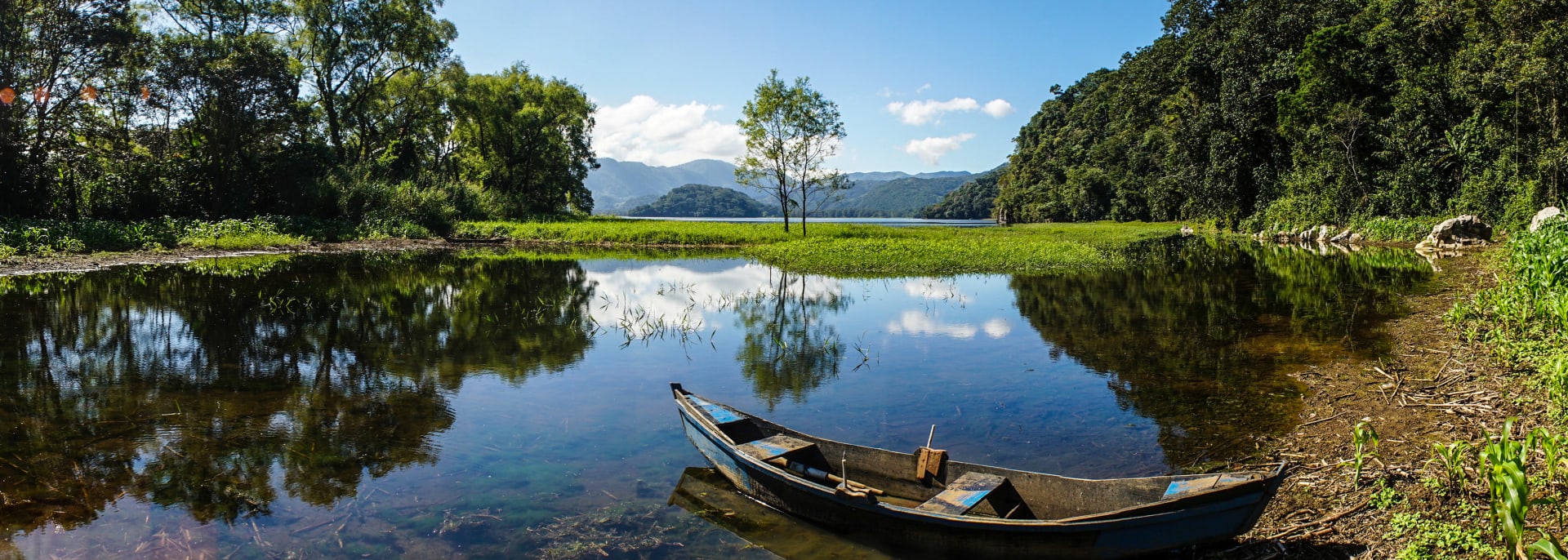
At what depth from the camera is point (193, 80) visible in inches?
1411

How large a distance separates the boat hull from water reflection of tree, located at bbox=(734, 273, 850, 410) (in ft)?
13.0

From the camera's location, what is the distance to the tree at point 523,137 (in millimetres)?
59500

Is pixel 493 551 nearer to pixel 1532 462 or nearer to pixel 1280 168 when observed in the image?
pixel 1532 462

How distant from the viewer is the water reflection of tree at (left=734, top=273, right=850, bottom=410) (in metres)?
10.8

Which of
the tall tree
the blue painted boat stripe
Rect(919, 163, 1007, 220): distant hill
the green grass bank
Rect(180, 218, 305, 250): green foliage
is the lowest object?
the blue painted boat stripe

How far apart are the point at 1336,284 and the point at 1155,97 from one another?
39.8 metres

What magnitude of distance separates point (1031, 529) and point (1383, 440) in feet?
14.3

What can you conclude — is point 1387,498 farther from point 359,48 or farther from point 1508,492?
point 359,48

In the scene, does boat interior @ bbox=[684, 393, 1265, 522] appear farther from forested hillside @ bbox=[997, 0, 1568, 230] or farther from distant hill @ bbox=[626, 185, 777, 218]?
distant hill @ bbox=[626, 185, 777, 218]

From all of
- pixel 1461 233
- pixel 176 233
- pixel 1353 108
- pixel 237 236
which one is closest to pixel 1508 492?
pixel 1461 233

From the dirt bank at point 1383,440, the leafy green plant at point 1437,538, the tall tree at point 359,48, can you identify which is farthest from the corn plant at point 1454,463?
the tall tree at point 359,48

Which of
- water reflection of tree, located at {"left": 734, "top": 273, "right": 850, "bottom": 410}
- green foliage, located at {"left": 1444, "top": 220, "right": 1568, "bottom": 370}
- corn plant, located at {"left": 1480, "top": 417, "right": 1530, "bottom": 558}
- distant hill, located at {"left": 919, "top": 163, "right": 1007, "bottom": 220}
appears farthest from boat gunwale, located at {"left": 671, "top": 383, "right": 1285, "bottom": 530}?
distant hill, located at {"left": 919, "top": 163, "right": 1007, "bottom": 220}

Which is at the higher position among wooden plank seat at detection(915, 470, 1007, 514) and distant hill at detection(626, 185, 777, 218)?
distant hill at detection(626, 185, 777, 218)

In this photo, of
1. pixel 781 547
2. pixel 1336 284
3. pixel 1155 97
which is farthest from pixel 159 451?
pixel 1155 97
